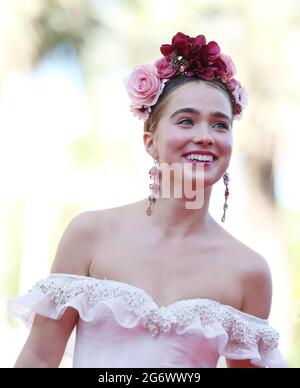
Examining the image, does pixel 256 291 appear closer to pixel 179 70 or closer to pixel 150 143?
pixel 150 143

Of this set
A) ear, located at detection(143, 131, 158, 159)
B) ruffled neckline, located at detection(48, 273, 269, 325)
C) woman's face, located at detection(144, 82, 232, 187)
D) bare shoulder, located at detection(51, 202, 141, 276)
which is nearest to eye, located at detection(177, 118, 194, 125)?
woman's face, located at detection(144, 82, 232, 187)

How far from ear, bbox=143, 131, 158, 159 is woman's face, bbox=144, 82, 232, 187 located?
30 mm

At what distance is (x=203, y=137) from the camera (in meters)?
1.72

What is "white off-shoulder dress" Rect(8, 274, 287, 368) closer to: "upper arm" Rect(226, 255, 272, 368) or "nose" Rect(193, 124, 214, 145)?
"upper arm" Rect(226, 255, 272, 368)

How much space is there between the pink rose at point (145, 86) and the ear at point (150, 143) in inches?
3.0

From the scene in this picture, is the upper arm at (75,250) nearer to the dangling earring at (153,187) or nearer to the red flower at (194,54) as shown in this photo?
the dangling earring at (153,187)

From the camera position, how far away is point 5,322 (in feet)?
13.3

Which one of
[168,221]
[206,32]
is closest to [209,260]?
[168,221]

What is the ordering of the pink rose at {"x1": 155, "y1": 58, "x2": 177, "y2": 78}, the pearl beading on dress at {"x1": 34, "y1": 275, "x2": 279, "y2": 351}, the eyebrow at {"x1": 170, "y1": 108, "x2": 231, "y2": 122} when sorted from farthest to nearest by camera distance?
the pink rose at {"x1": 155, "y1": 58, "x2": 177, "y2": 78} < the eyebrow at {"x1": 170, "y1": 108, "x2": 231, "y2": 122} < the pearl beading on dress at {"x1": 34, "y1": 275, "x2": 279, "y2": 351}

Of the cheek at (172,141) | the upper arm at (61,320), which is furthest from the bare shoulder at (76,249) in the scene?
the cheek at (172,141)

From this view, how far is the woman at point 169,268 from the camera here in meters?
1.65

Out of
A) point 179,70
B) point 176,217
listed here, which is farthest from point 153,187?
point 179,70

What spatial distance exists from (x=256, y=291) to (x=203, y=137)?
0.40 m

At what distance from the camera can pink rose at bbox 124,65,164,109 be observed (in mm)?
1839
